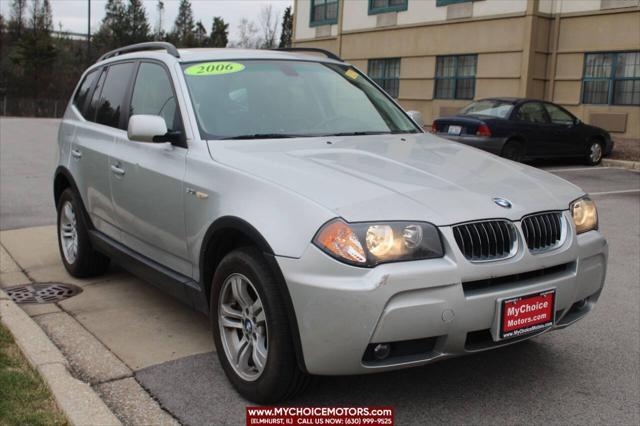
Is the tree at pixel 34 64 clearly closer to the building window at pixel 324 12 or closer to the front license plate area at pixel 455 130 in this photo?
the building window at pixel 324 12

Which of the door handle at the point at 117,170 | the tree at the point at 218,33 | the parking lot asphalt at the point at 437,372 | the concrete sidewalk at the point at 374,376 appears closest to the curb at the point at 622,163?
the parking lot asphalt at the point at 437,372

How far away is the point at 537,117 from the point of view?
50.2ft

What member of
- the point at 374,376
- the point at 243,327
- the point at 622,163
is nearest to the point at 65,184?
the point at 243,327

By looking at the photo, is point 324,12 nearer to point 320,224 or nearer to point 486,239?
point 486,239

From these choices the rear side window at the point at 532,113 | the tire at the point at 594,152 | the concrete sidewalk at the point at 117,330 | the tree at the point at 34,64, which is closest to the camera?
the concrete sidewalk at the point at 117,330

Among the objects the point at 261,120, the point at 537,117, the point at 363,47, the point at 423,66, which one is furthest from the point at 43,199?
the point at 363,47

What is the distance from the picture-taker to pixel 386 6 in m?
27.4

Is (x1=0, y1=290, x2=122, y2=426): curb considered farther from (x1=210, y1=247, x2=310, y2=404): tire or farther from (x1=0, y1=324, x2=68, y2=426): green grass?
(x1=210, y1=247, x2=310, y2=404): tire

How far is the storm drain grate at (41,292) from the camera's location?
543 cm

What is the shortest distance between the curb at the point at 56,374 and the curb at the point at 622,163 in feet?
47.5

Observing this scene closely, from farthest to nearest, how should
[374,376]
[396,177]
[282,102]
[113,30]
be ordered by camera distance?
[113,30]
[282,102]
[374,376]
[396,177]

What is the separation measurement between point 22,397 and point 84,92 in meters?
3.40

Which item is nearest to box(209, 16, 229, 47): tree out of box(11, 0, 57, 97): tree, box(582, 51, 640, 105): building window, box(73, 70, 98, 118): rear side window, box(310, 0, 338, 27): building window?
box(11, 0, 57, 97): tree

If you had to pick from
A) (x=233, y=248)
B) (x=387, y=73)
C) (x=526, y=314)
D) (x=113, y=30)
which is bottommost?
(x=526, y=314)
